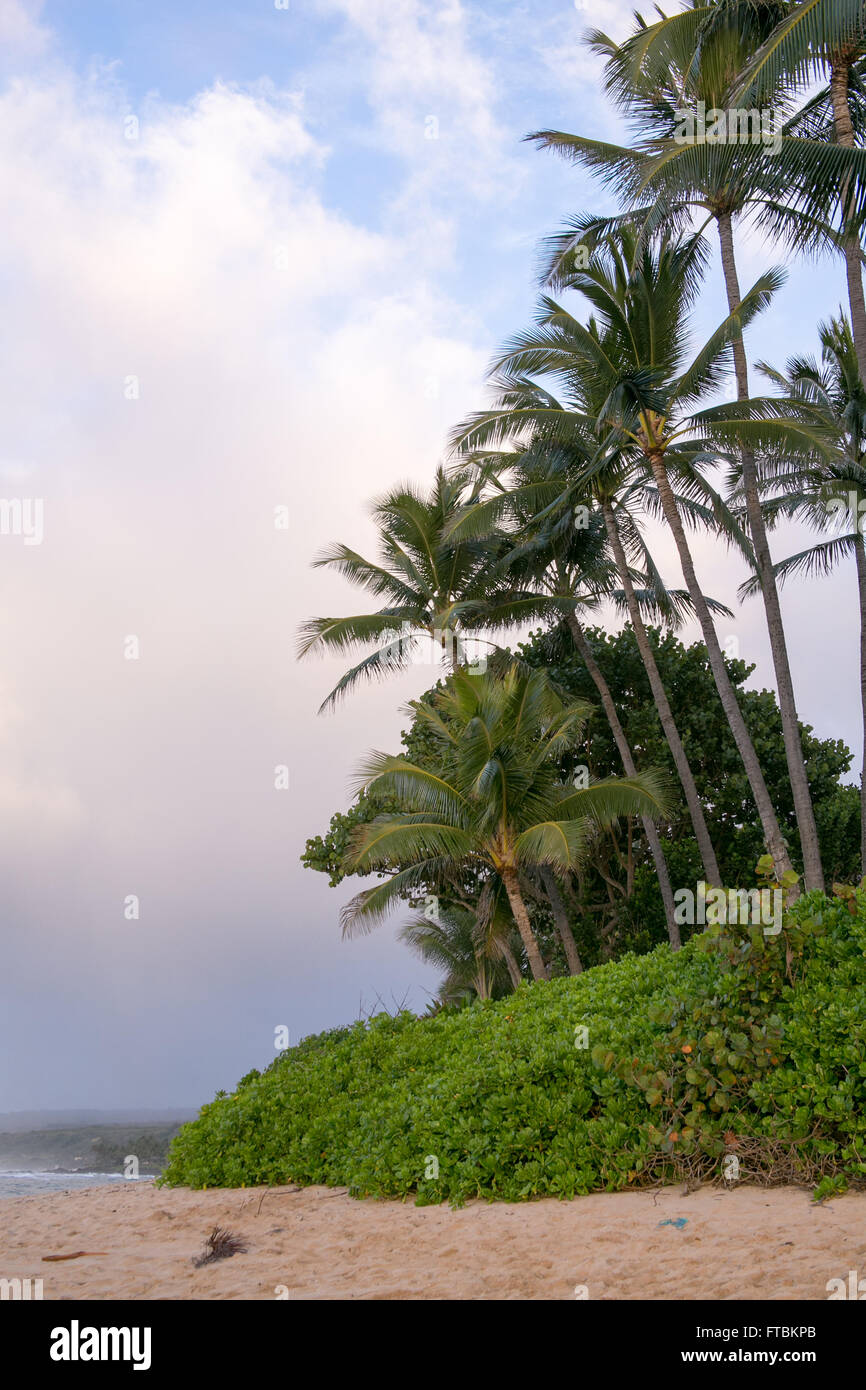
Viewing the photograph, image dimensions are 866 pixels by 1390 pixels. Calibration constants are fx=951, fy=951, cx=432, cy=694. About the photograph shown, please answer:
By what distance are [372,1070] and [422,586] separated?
12461 mm

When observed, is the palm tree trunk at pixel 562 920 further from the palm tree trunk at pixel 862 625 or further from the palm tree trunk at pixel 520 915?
the palm tree trunk at pixel 862 625

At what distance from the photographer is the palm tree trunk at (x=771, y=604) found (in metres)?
15.9

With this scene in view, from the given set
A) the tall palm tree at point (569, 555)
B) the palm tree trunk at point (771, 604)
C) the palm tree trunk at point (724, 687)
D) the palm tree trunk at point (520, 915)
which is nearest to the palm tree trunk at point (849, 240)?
the palm tree trunk at point (771, 604)

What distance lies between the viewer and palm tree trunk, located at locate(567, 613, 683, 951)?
742 inches

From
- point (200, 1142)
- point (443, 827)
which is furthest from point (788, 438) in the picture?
point (200, 1142)

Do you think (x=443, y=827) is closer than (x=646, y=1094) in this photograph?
No

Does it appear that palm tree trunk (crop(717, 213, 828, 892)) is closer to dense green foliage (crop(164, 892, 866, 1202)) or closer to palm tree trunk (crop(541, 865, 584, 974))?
palm tree trunk (crop(541, 865, 584, 974))

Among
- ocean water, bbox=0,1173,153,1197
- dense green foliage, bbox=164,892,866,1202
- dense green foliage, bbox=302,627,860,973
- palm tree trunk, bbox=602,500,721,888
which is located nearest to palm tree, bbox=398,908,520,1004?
dense green foliage, bbox=302,627,860,973

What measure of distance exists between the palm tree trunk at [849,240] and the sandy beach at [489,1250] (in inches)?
520

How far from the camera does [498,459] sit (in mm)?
18906

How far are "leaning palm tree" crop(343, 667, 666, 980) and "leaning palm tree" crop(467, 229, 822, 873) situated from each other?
9.36 feet

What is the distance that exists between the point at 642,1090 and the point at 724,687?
1017cm

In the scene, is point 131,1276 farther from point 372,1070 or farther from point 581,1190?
point 372,1070

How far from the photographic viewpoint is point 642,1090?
700cm
